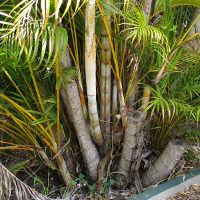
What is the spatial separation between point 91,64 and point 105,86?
0.25m

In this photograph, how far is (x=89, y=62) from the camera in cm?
98

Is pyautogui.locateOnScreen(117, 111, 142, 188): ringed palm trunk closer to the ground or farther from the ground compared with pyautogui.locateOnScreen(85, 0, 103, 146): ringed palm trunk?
closer to the ground

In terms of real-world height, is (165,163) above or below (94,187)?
above

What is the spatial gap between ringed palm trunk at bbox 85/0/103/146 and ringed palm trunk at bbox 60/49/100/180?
0.05 metres

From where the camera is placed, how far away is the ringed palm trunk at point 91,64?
85 centimetres

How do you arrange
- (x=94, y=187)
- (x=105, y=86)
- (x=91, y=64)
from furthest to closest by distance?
(x=94, y=187) < (x=105, y=86) < (x=91, y=64)

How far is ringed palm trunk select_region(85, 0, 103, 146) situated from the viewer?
0.85 metres

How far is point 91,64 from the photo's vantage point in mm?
987

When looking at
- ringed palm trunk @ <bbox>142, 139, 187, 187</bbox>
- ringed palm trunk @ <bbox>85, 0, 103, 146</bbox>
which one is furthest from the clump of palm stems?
ringed palm trunk @ <bbox>142, 139, 187, 187</bbox>

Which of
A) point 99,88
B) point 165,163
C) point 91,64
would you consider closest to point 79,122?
point 99,88

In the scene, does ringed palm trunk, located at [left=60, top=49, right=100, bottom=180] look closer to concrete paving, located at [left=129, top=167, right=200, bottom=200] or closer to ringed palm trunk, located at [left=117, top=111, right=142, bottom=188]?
ringed palm trunk, located at [left=117, top=111, right=142, bottom=188]

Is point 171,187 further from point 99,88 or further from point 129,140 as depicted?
point 99,88

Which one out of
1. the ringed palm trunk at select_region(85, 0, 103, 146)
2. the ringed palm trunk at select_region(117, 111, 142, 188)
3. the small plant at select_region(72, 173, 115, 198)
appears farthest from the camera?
the small plant at select_region(72, 173, 115, 198)

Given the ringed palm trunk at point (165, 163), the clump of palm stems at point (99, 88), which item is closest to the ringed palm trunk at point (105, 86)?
the clump of palm stems at point (99, 88)
